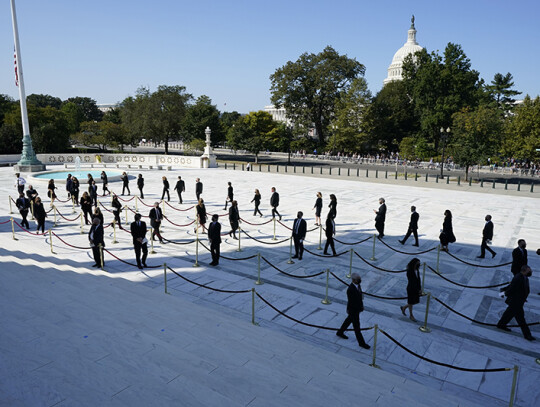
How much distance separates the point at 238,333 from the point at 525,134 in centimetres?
5199

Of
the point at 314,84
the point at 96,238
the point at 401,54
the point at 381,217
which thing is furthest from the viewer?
the point at 401,54

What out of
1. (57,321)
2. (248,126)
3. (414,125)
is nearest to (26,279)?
(57,321)

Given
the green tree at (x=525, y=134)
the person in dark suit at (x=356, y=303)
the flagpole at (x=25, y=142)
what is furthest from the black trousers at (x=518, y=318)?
the green tree at (x=525, y=134)

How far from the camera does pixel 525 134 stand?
156ft

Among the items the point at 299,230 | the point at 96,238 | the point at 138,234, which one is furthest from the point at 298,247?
the point at 96,238

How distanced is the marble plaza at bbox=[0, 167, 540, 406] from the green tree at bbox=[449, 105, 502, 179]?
2082 centimetres

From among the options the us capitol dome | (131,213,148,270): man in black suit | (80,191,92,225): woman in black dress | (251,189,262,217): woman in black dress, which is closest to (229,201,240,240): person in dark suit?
(251,189,262,217): woman in black dress

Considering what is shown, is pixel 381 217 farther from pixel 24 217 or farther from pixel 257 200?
pixel 24 217

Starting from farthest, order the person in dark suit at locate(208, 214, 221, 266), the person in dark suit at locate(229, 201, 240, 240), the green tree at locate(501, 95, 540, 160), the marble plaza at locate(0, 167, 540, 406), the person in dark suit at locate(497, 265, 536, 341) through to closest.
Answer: the green tree at locate(501, 95, 540, 160)
the person in dark suit at locate(229, 201, 240, 240)
the person in dark suit at locate(208, 214, 221, 266)
the person in dark suit at locate(497, 265, 536, 341)
the marble plaza at locate(0, 167, 540, 406)

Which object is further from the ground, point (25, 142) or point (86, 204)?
point (25, 142)

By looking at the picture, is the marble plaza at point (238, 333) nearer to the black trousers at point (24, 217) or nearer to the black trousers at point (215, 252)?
the black trousers at point (215, 252)

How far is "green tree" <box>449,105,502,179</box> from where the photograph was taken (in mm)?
34469

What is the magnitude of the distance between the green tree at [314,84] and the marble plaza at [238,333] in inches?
2267

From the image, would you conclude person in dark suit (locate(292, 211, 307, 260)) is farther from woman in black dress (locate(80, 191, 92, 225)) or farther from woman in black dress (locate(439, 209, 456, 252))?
woman in black dress (locate(80, 191, 92, 225))
